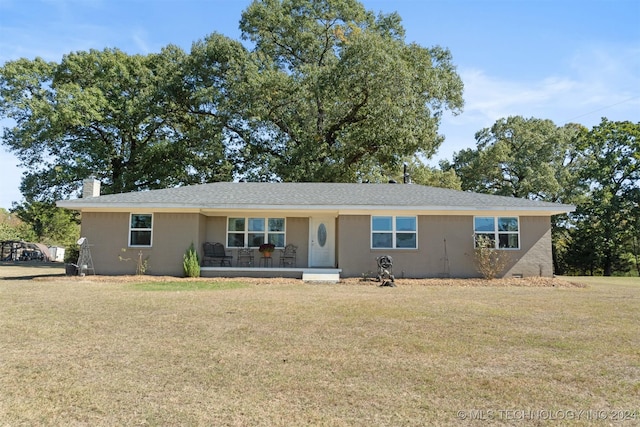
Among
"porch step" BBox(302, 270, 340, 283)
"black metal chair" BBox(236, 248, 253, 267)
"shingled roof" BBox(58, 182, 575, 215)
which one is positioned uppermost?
"shingled roof" BBox(58, 182, 575, 215)

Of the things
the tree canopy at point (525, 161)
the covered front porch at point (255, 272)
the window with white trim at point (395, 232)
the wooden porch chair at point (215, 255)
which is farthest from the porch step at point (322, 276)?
the tree canopy at point (525, 161)

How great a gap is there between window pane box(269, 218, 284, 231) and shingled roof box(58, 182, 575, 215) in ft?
2.89

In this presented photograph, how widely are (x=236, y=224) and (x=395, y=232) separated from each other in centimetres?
568

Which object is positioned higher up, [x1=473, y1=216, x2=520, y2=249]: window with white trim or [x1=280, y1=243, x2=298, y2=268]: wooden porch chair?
[x1=473, y1=216, x2=520, y2=249]: window with white trim

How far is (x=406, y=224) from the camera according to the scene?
1598cm

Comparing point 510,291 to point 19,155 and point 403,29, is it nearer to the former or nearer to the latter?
point 403,29

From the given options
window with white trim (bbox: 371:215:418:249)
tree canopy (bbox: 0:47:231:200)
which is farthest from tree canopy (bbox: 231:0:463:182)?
window with white trim (bbox: 371:215:418:249)

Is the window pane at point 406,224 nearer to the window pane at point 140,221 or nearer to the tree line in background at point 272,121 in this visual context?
the window pane at point 140,221

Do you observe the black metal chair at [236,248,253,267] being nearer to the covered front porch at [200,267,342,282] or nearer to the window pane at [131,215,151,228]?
the covered front porch at [200,267,342,282]

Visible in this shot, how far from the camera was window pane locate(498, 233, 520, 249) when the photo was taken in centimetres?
1588

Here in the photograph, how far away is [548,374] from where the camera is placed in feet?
16.0

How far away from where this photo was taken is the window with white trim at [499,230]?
15875mm

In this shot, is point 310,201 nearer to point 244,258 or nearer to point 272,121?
point 244,258

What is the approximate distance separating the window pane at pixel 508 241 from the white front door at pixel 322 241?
18.9ft
